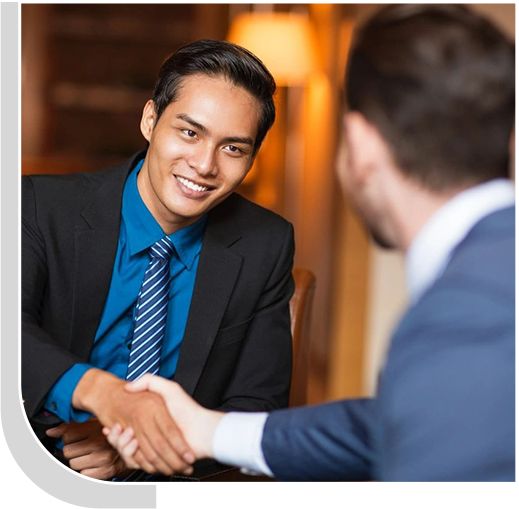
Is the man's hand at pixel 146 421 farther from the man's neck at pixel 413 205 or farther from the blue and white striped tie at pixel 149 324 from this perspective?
the man's neck at pixel 413 205

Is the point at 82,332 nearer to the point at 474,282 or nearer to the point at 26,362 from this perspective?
the point at 26,362

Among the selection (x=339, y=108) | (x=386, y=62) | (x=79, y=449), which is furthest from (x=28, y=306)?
(x=339, y=108)

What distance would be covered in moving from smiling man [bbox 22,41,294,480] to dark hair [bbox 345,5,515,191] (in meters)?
0.37

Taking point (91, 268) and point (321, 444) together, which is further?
point (91, 268)

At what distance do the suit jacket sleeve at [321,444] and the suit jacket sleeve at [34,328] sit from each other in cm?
31

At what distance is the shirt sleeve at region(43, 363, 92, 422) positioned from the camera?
43.8 inches

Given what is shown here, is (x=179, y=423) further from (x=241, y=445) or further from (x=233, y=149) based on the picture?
(x=233, y=149)

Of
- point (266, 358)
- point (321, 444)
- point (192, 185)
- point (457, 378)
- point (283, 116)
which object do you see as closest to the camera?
point (457, 378)

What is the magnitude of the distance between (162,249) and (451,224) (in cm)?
57

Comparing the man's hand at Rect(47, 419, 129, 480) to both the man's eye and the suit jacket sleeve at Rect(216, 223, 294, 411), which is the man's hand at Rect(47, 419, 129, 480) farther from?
the man's eye

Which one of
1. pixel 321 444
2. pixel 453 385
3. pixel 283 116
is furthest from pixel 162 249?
pixel 283 116

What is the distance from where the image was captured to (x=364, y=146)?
901 millimetres

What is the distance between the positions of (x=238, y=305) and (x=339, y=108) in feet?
6.48

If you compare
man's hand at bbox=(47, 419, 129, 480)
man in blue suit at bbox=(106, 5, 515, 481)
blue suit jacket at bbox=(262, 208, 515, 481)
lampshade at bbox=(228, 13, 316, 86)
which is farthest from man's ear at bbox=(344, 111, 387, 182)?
lampshade at bbox=(228, 13, 316, 86)
